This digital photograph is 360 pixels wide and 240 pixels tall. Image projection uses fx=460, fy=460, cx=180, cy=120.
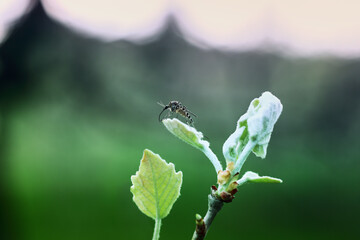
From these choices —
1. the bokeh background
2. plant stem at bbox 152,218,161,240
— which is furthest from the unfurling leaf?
the bokeh background

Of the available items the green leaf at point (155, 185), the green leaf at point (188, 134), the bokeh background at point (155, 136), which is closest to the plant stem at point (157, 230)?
the green leaf at point (155, 185)

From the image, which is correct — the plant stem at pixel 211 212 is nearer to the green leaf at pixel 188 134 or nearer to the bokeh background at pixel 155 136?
the green leaf at pixel 188 134

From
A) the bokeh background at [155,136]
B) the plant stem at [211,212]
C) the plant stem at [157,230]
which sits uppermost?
the plant stem at [211,212]

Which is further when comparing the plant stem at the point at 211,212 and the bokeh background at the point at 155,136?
the bokeh background at the point at 155,136

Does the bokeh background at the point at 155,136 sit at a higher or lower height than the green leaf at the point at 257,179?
lower

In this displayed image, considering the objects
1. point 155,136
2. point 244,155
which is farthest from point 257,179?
point 155,136

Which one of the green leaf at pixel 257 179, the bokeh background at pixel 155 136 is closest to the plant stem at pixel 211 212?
the green leaf at pixel 257 179

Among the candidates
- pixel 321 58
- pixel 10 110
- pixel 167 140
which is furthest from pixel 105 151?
pixel 321 58

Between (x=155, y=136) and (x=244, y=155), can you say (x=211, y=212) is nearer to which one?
(x=244, y=155)

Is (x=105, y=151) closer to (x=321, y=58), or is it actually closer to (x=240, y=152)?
(x=321, y=58)

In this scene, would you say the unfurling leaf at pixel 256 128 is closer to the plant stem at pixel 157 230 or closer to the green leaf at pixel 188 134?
the green leaf at pixel 188 134
